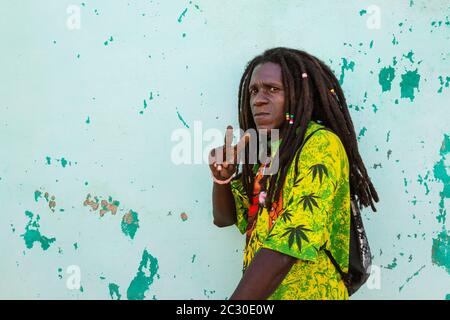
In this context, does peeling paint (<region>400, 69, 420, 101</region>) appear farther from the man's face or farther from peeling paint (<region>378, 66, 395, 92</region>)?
the man's face

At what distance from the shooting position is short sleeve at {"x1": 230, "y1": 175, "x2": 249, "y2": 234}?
238 centimetres

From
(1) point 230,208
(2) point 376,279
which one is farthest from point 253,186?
(2) point 376,279

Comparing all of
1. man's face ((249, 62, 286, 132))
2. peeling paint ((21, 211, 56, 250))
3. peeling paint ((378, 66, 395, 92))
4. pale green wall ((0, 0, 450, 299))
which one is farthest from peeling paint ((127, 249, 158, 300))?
peeling paint ((378, 66, 395, 92))

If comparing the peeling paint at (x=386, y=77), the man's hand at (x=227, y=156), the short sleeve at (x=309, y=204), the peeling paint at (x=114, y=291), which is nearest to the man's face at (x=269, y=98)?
the man's hand at (x=227, y=156)

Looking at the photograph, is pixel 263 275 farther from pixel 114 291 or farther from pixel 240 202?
pixel 114 291

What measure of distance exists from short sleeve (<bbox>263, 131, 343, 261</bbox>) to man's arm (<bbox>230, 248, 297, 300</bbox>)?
0.03 meters

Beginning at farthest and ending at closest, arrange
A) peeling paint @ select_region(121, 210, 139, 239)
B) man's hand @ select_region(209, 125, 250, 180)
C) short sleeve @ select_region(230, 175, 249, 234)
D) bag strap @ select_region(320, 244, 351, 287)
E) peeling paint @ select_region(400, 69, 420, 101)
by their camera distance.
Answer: peeling paint @ select_region(121, 210, 139, 239)
peeling paint @ select_region(400, 69, 420, 101)
short sleeve @ select_region(230, 175, 249, 234)
man's hand @ select_region(209, 125, 250, 180)
bag strap @ select_region(320, 244, 351, 287)

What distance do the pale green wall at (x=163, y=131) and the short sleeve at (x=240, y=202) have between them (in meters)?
0.27

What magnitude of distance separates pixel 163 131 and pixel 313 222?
1.13 m

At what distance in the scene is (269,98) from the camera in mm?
2105

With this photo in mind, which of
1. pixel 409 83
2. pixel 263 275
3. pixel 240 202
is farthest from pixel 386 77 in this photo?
pixel 263 275

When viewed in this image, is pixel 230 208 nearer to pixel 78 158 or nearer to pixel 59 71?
pixel 78 158

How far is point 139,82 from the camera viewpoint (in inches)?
106

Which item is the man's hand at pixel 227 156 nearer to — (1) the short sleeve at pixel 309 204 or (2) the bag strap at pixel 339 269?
(1) the short sleeve at pixel 309 204
